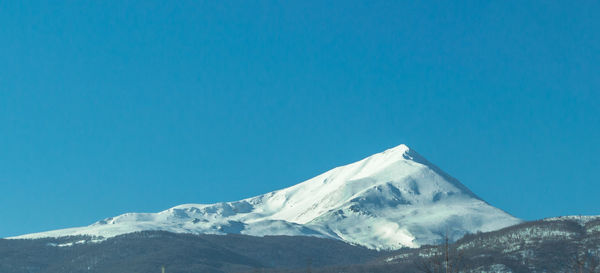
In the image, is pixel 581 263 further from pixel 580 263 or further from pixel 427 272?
pixel 427 272

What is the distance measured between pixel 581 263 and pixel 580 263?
2.05 feet

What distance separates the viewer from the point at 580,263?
7300cm

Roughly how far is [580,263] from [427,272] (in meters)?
13.1

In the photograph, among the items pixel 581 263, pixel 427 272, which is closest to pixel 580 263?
pixel 581 263

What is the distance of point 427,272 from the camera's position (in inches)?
2771

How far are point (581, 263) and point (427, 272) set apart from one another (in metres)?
13.4

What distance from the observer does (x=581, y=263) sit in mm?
73562
